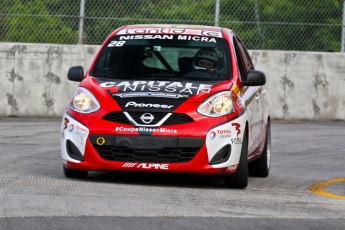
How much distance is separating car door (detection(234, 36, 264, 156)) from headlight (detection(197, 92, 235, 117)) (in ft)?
1.36

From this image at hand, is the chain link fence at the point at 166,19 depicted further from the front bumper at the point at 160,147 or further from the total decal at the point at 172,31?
the front bumper at the point at 160,147

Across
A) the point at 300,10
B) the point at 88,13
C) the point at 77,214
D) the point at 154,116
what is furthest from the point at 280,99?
the point at 77,214

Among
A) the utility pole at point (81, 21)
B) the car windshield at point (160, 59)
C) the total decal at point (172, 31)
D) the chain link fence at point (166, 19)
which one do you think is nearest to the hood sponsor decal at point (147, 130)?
the car windshield at point (160, 59)

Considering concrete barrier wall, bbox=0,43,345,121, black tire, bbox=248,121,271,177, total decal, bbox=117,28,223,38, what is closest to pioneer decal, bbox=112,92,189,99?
total decal, bbox=117,28,223,38

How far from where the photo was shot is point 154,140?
27.9 feet

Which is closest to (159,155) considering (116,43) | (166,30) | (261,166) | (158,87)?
(158,87)

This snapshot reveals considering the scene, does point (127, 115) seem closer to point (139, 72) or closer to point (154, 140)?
point (154, 140)

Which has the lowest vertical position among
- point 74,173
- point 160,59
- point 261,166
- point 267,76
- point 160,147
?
point 267,76

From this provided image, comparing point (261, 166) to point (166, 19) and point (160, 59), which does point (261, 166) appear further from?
point (166, 19)

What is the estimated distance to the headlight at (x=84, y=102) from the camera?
8.80 metres

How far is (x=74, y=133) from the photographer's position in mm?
8789

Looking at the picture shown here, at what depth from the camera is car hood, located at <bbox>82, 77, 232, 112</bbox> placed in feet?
28.3

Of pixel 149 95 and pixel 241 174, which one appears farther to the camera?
pixel 241 174

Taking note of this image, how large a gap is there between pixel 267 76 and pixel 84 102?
10.5 meters
